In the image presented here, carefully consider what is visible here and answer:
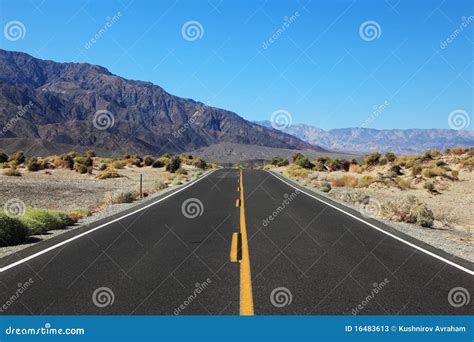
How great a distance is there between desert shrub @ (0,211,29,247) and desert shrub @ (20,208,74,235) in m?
0.45

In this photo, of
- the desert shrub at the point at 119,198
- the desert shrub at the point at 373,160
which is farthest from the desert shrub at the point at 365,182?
the desert shrub at the point at 373,160

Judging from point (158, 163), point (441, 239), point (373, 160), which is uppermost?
point (373, 160)

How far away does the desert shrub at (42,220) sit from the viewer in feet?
43.6

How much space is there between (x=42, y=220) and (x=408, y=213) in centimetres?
1153

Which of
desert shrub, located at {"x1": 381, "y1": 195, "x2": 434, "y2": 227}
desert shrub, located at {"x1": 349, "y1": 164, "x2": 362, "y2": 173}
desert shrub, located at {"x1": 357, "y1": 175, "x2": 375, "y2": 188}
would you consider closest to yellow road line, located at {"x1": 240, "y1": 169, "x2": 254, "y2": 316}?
desert shrub, located at {"x1": 381, "y1": 195, "x2": 434, "y2": 227}

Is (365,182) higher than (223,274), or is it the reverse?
(365,182)

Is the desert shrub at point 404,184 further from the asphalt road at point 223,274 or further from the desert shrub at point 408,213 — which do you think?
the asphalt road at point 223,274

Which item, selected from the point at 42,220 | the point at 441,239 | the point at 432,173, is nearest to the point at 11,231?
the point at 42,220

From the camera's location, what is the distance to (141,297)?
23.1 feet

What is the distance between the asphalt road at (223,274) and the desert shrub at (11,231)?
2.73ft

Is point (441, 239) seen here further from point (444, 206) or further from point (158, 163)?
point (158, 163)

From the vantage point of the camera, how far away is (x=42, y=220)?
14.2 m
